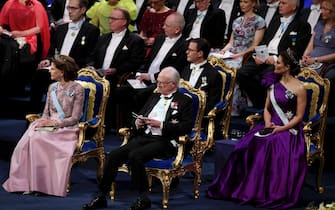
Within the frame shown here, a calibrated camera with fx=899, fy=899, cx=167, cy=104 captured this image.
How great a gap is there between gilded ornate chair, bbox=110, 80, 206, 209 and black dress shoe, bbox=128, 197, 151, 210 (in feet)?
0.72

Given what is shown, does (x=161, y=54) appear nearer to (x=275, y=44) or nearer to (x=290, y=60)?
(x=275, y=44)

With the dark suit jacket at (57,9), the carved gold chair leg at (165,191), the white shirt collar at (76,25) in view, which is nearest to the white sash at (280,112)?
the carved gold chair leg at (165,191)

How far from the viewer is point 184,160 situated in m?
8.66

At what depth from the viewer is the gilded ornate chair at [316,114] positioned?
909 cm

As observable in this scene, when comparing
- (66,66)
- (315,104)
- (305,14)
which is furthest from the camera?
(305,14)

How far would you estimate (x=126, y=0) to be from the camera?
11859 mm

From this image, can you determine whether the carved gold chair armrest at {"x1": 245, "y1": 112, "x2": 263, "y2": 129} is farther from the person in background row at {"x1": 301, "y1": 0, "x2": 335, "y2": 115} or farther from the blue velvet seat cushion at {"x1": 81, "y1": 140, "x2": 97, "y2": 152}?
the blue velvet seat cushion at {"x1": 81, "y1": 140, "x2": 97, "y2": 152}

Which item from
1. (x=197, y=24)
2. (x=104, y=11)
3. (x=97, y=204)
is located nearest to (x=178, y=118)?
(x=97, y=204)

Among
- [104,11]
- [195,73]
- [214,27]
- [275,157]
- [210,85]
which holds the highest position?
[104,11]

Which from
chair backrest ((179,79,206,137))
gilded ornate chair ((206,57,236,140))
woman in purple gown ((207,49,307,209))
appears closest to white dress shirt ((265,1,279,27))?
gilded ornate chair ((206,57,236,140))

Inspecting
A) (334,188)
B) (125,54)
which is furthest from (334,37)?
(125,54)

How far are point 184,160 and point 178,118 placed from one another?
1.48ft

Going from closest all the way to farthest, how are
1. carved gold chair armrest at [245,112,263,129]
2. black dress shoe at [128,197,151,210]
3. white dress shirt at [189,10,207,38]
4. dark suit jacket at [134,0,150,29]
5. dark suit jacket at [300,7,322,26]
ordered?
black dress shoe at [128,197,151,210] < carved gold chair armrest at [245,112,263,129] < dark suit jacket at [300,7,322,26] < white dress shirt at [189,10,207,38] < dark suit jacket at [134,0,150,29]

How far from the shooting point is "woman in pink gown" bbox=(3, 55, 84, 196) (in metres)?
8.73
